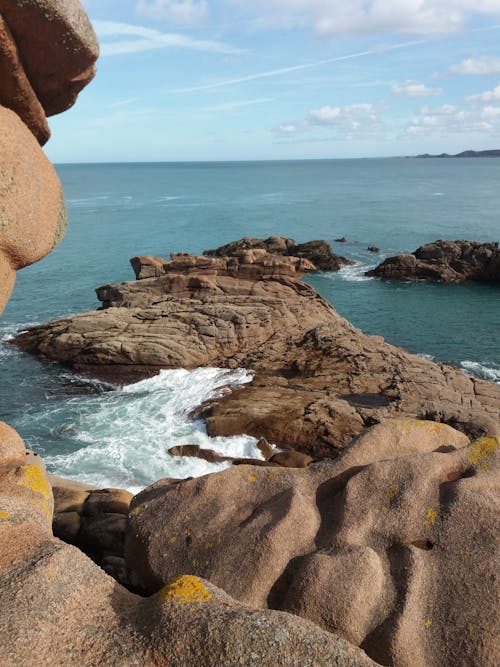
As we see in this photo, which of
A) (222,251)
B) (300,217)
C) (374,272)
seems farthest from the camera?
(300,217)

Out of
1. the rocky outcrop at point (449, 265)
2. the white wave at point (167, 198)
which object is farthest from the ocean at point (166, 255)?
the white wave at point (167, 198)

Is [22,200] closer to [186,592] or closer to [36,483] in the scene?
[36,483]

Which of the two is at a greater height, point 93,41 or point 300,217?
point 93,41

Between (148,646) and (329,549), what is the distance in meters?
4.02

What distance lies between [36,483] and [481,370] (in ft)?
121

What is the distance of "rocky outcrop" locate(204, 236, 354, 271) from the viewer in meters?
76.1

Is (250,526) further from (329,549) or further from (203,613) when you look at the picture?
(203,613)

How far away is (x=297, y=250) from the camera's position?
79.6m

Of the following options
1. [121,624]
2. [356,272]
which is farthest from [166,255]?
[121,624]

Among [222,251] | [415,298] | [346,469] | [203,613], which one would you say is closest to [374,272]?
[415,298]

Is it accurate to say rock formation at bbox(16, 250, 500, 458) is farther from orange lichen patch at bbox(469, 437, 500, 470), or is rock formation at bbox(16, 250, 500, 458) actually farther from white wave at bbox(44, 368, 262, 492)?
orange lichen patch at bbox(469, 437, 500, 470)

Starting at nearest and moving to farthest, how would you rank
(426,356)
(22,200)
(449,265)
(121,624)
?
(121,624), (22,200), (426,356), (449,265)

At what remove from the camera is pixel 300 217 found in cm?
12319

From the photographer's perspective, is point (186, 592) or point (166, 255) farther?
point (166, 255)
